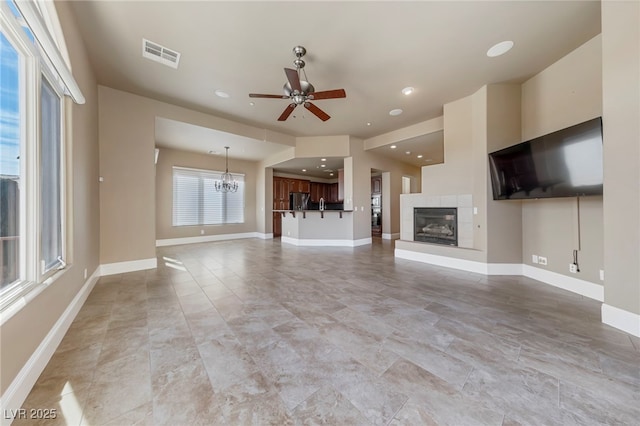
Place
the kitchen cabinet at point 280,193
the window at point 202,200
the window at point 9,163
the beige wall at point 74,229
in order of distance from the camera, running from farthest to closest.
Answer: the kitchen cabinet at point 280,193 → the window at point 202,200 → the window at point 9,163 → the beige wall at point 74,229

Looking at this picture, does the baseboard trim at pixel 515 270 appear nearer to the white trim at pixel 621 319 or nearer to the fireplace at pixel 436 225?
the fireplace at pixel 436 225

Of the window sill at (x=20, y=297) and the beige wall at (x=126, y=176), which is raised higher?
the beige wall at (x=126, y=176)

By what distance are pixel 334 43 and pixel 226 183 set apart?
6.10 meters

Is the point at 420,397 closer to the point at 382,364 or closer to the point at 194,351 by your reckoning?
the point at 382,364

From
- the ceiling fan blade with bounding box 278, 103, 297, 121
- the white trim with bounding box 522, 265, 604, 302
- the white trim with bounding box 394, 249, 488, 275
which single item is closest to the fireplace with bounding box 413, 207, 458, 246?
the white trim with bounding box 394, 249, 488, 275

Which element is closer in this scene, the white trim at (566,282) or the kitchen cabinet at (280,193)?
the white trim at (566,282)

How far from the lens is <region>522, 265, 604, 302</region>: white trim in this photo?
2.88 meters

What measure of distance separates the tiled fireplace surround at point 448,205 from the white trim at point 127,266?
5.40 m

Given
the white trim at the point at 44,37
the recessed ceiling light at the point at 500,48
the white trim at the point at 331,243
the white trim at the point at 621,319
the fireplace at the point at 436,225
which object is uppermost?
Answer: the recessed ceiling light at the point at 500,48

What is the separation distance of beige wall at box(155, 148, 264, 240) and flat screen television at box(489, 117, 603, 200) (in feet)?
24.0

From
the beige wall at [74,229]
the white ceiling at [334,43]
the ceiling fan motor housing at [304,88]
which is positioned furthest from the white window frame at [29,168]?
the ceiling fan motor housing at [304,88]

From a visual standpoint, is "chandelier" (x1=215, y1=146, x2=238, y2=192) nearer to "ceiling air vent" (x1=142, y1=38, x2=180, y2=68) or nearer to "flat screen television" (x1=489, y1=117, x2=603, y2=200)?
"ceiling air vent" (x1=142, y1=38, x2=180, y2=68)

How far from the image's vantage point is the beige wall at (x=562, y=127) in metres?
2.90

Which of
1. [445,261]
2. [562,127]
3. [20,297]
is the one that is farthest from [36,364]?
[562,127]
